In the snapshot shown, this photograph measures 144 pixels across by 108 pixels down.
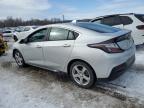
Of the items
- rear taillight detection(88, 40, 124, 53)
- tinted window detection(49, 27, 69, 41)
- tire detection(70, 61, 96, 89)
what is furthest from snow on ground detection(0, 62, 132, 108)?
tinted window detection(49, 27, 69, 41)

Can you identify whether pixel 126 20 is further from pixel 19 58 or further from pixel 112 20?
pixel 19 58

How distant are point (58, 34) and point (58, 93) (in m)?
1.45

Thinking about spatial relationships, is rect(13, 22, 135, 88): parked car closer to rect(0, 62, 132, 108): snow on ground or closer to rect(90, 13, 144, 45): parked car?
rect(0, 62, 132, 108): snow on ground

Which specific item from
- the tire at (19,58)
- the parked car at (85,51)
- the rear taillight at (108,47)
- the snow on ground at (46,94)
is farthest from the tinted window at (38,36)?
the rear taillight at (108,47)

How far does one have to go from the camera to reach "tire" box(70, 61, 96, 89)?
159 inches

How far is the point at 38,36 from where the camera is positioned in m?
5.36

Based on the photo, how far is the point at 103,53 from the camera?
376cm

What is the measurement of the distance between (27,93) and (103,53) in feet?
6.23

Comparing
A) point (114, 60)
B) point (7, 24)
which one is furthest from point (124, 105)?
point (7, 24)

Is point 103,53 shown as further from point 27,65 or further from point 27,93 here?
point 27,65

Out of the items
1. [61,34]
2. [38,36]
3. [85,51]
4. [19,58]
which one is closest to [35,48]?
[38,36]

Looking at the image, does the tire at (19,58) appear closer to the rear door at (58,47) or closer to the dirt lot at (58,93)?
the dirt lot at (58,93)

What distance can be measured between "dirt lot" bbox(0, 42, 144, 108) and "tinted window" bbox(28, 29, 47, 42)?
102 cm

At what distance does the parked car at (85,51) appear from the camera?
12.5 feet
